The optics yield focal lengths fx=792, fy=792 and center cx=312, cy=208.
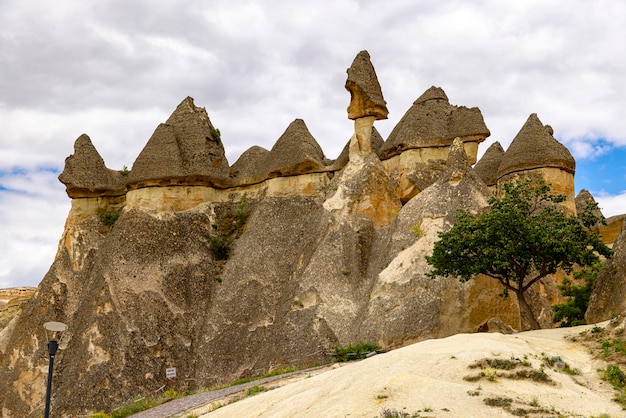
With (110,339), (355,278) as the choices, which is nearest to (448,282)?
(355,278)

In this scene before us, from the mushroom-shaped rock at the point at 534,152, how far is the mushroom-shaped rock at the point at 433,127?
4.86 feet

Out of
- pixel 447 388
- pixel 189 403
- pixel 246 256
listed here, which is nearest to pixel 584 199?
pixel 246 256

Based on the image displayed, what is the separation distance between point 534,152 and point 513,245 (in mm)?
13224

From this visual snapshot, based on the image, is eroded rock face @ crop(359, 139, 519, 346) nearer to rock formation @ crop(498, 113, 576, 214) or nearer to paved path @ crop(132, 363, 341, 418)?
paved path @ crop(132, 363, 341, 418)

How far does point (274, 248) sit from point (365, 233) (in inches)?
195

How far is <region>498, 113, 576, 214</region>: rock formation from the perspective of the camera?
34.0 meters

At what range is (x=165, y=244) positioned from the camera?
3450 centimetres

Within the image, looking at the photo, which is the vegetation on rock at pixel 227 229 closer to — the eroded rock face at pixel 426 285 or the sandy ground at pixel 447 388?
the eroded rock face at pixel 426 285

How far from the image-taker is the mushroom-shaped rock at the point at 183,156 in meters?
36.2

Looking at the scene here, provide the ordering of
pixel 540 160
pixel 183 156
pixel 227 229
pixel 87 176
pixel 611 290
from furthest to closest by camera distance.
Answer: pixel 87 176 → pixel 183 156 → pixel 227 229 → pixel 540 160 → pixel 611 290

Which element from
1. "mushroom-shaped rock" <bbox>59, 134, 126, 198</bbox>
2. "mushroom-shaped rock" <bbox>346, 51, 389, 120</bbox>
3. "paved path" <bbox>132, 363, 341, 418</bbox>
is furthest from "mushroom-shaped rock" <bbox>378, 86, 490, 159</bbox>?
"paved path" <bbox>132, 363, 341, 418</bbox>

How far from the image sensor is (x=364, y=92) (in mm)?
33688

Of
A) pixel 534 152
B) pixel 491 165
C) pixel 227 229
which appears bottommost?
pixel 227 229

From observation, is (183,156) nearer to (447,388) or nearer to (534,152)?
(534,152)
